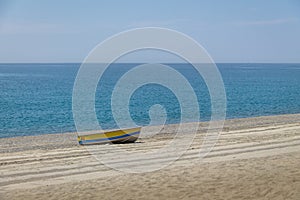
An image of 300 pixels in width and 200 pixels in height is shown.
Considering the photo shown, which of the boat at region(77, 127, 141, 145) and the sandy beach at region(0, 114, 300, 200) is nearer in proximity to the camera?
the sandy beach at region(0, 114, 300, 200)

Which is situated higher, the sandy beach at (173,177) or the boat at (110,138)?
the sandy beach at (173,177)

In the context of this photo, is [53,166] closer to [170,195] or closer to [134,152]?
[134,152]

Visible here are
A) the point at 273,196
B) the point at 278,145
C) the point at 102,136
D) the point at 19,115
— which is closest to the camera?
the point at 273,196

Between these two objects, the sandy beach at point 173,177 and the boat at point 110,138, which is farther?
the boat at point 110,138

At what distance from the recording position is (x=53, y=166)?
1332 centimetres

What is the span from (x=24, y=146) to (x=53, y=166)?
28.2 ft

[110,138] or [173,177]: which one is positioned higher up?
[173,177]

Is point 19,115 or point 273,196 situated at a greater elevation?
point 273,196

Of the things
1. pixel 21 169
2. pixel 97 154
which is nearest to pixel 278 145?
pixel 97 154

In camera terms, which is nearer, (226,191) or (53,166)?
(226,191)

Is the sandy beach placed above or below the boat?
above

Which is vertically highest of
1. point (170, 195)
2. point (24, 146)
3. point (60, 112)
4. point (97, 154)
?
point (170, 195)

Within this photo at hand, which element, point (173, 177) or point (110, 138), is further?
point (110, 138)

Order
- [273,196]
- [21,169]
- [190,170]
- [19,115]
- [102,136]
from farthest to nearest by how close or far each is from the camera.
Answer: [19,115] < [102,136] < [21,169] < [190,170] < [273,196]
